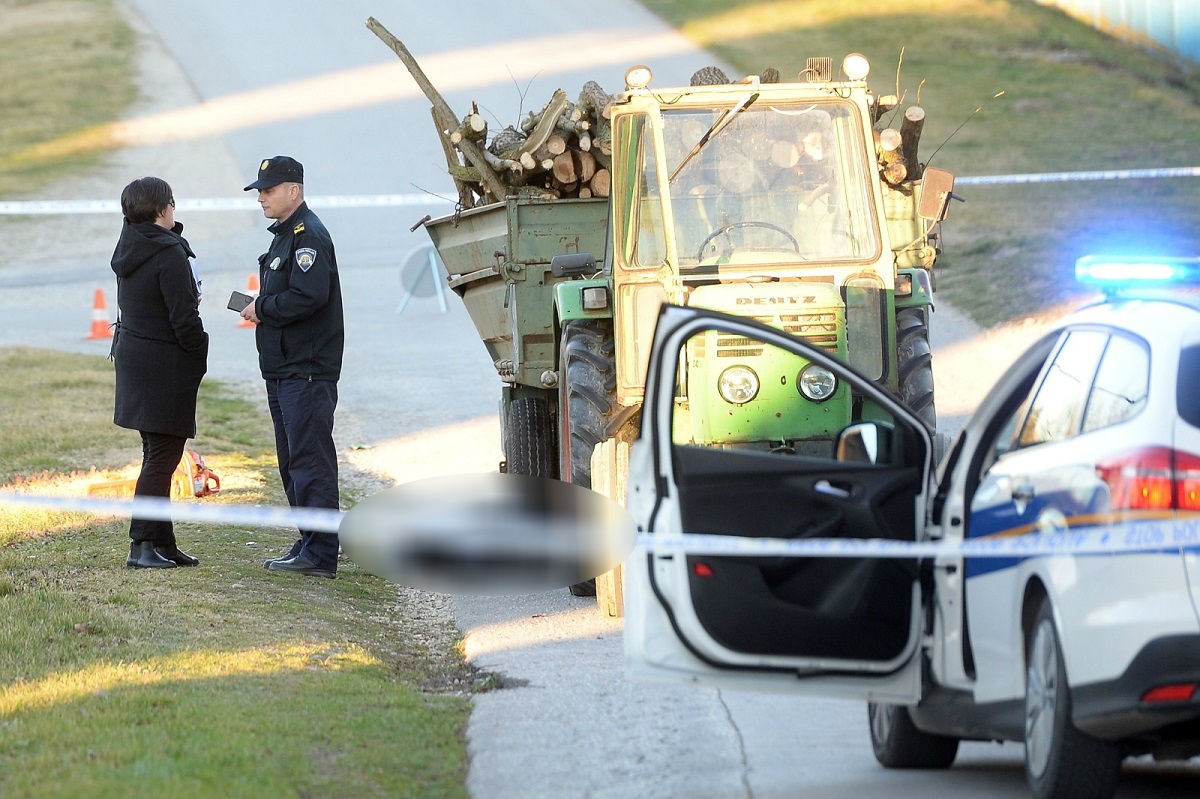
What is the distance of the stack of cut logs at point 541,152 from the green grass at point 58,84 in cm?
2013

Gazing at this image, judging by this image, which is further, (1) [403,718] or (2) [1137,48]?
(2) [1137,48]

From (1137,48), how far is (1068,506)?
112 ft

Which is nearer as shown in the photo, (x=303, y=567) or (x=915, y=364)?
(x=915, y=364)

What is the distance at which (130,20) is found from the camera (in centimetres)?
4322

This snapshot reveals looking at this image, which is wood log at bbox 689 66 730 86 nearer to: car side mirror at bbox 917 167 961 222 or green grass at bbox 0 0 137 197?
car side mirror at bbox 917 167 961 222

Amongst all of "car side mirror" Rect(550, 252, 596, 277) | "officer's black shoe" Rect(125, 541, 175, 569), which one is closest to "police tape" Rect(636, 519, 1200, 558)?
"car side mirror" Rect(550, 252, 596, 277)

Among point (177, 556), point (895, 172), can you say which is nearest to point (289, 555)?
point (177, 556)

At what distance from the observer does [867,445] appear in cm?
620

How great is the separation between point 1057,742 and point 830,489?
112cm

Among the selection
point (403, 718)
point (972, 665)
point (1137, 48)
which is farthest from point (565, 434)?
point (1137, 48)

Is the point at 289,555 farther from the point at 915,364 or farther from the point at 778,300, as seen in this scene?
the point at 915,364

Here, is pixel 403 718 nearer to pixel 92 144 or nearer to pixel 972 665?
pixel 972 665

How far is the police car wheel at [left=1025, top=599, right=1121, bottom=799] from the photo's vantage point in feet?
17.5

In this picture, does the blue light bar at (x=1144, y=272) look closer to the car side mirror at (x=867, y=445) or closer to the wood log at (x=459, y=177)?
the car side mirror at (x=867, y=445)
